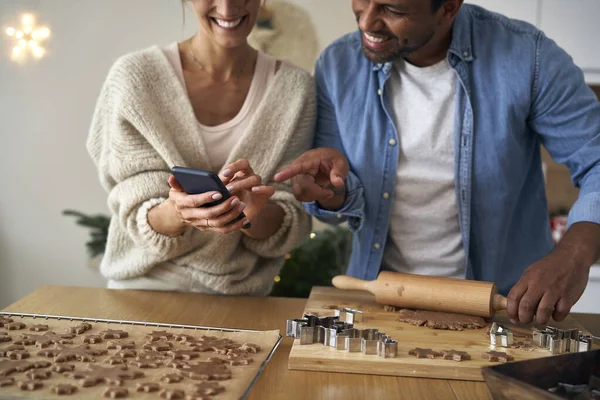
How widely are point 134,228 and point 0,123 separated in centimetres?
212

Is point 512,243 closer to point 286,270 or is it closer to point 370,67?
point 370,67

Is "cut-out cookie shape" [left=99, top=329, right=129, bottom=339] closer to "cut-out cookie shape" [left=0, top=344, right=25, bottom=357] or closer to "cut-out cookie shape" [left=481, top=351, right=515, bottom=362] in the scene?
"cut-out cookie shape" [left=0, top=344, right=25, bottom=357]

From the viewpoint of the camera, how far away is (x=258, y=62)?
1660 millimetres

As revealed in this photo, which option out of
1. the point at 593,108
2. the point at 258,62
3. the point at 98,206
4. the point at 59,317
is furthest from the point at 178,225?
the point at 98,206

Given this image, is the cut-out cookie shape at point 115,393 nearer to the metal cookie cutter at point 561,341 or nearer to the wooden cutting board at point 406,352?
the wooden cutting board at point 406,352

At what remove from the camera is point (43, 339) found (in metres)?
1.13

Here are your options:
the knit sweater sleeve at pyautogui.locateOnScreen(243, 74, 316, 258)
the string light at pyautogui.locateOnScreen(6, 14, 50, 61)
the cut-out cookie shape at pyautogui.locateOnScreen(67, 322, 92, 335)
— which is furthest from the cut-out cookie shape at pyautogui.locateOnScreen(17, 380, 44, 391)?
the string light at pyautogui.locateOnScreen(6, 14, 50, 61)

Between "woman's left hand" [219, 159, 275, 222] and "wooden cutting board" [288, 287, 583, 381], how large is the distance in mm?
229

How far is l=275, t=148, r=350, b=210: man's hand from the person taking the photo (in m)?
1.42

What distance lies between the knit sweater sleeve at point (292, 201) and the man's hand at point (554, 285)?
50 centimetres

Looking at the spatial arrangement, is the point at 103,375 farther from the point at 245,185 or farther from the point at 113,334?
the point at 245,185

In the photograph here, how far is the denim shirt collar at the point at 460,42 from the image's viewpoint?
1.59 metres

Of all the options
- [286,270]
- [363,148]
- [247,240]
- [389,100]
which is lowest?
[286,270]

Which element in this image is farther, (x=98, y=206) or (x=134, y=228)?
(x=98, y=206)
